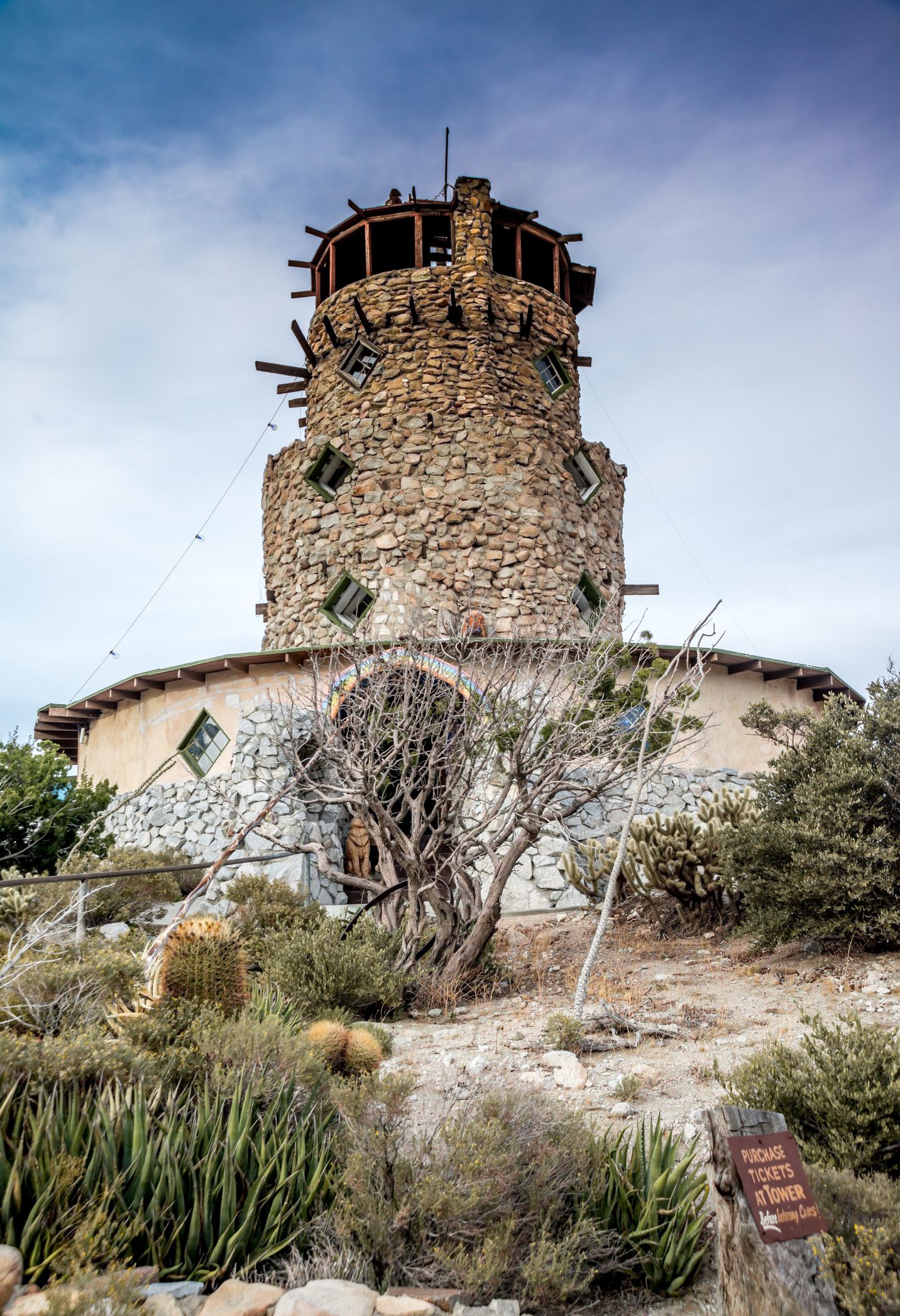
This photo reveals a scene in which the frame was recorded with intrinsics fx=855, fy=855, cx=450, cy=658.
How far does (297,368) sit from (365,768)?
1619 cm

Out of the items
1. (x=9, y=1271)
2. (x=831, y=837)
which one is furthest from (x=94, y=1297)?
(x=831, y=837)

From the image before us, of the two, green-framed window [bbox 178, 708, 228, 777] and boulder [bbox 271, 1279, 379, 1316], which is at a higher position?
green-framed window [bbox 178, 708, 228, 777]

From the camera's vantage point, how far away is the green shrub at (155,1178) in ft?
10.9

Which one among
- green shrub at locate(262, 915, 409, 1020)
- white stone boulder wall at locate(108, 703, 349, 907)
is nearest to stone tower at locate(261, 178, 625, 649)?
white stone boulder wall at locate(108, 703, 349, 907)

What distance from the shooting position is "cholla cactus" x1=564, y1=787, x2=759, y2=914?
412 inches

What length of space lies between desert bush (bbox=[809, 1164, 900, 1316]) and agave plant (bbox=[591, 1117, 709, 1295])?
555 mm

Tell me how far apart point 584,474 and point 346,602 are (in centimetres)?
685

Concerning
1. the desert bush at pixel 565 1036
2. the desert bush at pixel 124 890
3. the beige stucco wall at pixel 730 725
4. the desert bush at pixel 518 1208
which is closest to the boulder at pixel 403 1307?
the desert bush at pixel 518 1208

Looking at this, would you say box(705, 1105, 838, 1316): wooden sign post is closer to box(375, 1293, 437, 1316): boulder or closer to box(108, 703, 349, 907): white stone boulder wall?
box(375, 1293, 437, 1316): boulder

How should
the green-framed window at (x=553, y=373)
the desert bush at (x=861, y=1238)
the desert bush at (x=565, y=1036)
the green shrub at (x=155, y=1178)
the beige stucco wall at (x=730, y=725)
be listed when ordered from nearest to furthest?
1. the desert bush at (x=861, y=1238)
2. the green shrub at (x=155, y=1178)
3. the desert bush at (x=565, y=1036)
4. the beige stucco wall at (x=730, y=725)
5. the green-framed window at (x=553, y=373)

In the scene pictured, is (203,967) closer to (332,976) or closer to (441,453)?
(332,976)

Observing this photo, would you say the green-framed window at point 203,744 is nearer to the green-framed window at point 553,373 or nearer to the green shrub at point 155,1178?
the green-framed window at point 553,373

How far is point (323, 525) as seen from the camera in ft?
65.5

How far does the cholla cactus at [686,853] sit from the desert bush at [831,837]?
0.65 m
